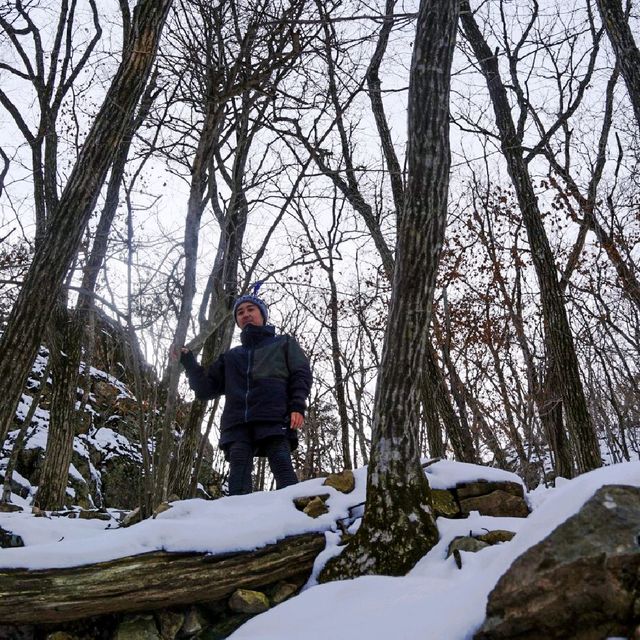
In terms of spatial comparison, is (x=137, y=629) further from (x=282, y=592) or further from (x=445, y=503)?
(x=445, y=503)

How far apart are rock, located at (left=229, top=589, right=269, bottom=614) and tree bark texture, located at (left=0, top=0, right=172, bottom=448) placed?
1911 mm

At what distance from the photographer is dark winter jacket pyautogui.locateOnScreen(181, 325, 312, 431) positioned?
13.8 feet

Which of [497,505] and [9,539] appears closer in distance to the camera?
[9,539]


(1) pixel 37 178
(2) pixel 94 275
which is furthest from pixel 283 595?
(1) pixel 37 178

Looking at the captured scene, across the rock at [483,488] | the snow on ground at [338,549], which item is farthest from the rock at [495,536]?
the rock at [483,488]

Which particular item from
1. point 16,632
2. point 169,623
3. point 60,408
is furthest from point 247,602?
point 60,408

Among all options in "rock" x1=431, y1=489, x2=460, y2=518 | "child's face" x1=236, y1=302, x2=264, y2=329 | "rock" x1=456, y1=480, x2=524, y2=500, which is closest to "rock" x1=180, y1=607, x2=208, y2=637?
"rock" x1=431, y1=489, x2=460, y2=518

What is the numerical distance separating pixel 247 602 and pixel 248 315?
252 centimetres

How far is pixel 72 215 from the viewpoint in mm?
3953

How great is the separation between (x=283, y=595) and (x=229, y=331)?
4559 mm

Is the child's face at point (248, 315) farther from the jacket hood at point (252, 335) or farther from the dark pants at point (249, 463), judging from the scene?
the dark pants at point (249, 463)

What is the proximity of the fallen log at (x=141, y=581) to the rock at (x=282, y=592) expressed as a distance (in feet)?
0.13

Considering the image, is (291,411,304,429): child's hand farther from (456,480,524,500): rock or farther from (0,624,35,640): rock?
(0,624,35,640): rock

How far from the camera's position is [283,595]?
284 centimetres
